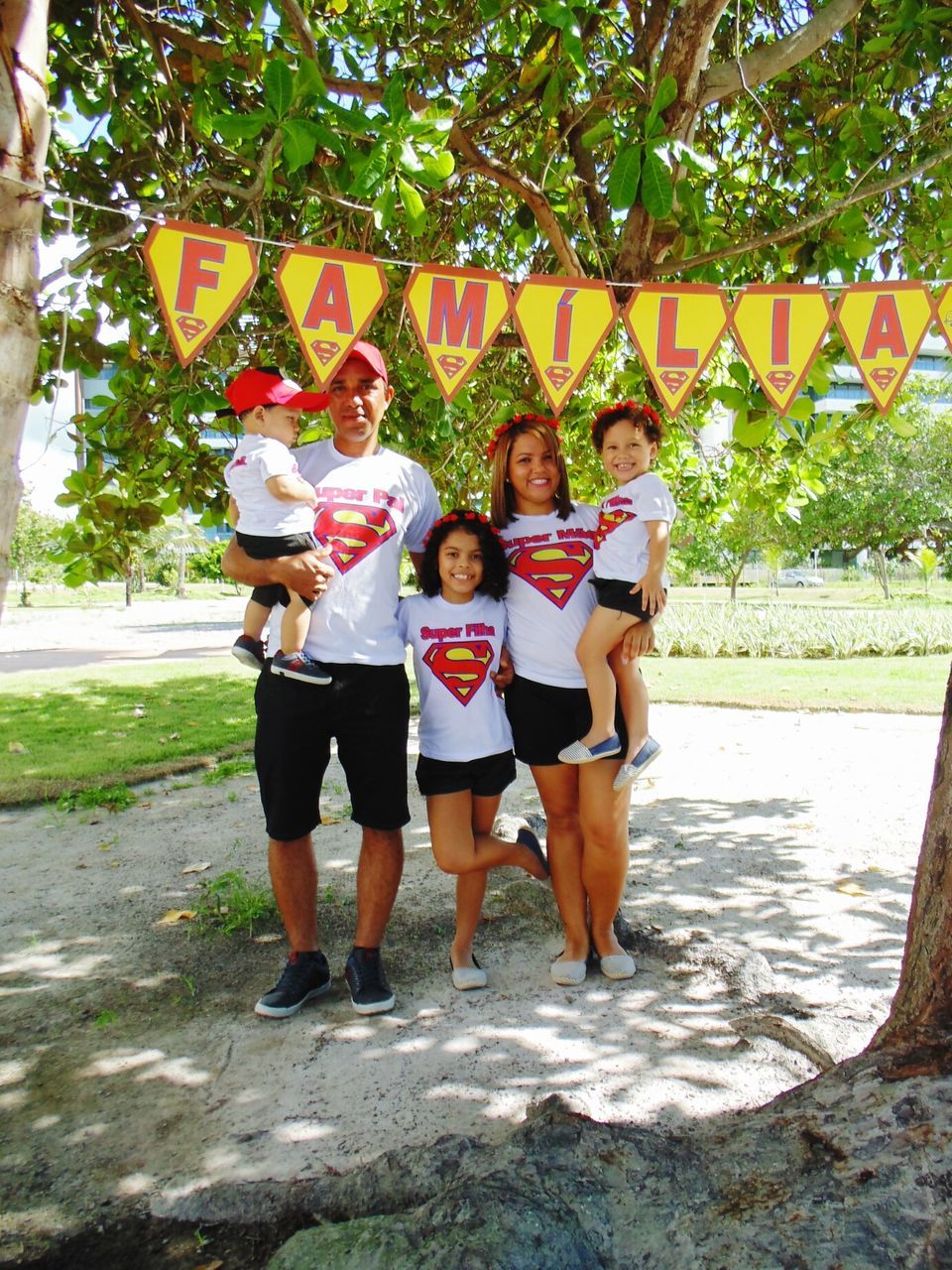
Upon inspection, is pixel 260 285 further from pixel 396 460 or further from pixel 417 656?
pixel 417 656

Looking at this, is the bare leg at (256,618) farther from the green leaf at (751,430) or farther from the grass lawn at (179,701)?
the grass lawn at (179,701)

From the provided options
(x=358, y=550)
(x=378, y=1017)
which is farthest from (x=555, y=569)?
(x=378, y=1017)

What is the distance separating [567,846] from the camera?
3.46 meters

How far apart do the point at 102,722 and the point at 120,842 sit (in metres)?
4.20

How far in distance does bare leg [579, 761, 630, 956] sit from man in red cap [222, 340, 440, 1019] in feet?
2.31

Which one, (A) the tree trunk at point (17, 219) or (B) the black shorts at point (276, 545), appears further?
(B) the black shorts at point (276, 545)

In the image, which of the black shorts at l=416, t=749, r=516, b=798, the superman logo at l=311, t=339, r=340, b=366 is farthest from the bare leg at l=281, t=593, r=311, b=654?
the superman logo at l=311, t=339, r=340, b=366

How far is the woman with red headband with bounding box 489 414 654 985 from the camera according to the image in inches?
131

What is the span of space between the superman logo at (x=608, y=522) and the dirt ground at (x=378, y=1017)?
178cm

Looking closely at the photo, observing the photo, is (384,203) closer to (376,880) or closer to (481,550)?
(481,550)

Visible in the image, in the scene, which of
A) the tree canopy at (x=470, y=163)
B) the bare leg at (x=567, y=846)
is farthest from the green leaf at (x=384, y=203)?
the bare leg at (x=567, y=846)

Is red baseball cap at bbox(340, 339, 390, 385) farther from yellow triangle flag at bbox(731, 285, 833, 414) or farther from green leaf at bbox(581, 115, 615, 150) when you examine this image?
yellow triangle flag at bbox(731, 285, 833, 414)

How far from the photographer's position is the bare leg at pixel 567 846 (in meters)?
3.37

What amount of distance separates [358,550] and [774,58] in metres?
3.27
